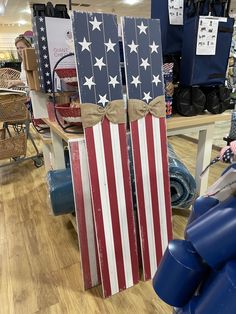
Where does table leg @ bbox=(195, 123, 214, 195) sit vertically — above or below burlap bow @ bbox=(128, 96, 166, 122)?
below

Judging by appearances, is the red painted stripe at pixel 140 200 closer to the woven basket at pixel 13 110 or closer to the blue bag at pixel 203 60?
the blue bag at pixel 203 60

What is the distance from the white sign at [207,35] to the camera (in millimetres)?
1418

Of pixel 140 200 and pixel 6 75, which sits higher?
pixel 6 75

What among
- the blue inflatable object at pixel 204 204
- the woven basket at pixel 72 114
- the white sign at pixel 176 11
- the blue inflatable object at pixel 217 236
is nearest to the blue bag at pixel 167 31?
the white sign at pixel 176 11

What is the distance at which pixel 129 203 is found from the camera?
4.60ft

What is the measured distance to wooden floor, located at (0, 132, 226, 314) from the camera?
141 centimetres

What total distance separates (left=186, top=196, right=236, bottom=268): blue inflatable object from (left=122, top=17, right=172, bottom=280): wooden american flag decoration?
822 mm

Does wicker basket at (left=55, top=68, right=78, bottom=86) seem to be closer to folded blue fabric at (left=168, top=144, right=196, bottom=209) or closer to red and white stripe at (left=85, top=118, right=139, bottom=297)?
red and white stripe at (left=85, top=118, right=139, bottom=297)

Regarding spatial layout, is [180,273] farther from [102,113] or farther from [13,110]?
[13,110]

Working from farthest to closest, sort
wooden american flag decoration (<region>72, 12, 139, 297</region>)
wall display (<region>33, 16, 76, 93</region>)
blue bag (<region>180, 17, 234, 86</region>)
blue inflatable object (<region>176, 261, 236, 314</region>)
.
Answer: wall display (<region>33, 16, 76, 93</region>) → blue bag (<region>180, 17, 234, 86</region>) → wooden american flag decoration (<region>72, 12, 139, 297</region>) → blue inflatable object (<region>176, 261, 236, 314</region>)

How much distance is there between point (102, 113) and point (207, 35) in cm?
79

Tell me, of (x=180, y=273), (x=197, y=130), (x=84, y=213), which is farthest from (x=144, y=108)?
(x=180, y=273)

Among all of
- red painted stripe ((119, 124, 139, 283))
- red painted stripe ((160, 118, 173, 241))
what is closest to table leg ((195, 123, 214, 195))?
red painted stripe ((160, 118, 173, 241))

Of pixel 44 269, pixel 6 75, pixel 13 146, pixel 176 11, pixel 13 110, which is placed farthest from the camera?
pixel 6 75
